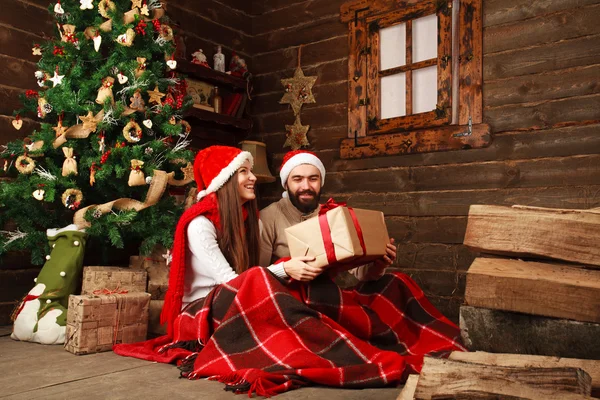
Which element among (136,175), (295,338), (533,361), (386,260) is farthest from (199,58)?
(533,361)

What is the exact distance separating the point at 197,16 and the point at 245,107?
86 cm

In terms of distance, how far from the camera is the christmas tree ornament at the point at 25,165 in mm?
3072

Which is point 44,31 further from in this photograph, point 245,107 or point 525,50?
point 525,50

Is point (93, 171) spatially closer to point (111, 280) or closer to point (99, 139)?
point (99, 139)

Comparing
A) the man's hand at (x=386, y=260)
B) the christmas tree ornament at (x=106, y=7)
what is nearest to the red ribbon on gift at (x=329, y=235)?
the man's hand at (x=386, y=260)

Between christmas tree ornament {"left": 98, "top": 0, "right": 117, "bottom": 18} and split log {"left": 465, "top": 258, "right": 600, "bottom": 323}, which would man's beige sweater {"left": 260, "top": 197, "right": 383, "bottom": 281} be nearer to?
christmas tree ornament {"left": 98, "top": 0, "right": 117, "bottom": 18}

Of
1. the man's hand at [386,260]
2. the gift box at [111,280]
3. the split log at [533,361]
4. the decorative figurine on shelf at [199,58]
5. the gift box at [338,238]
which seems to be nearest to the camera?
the split log at [533,361]

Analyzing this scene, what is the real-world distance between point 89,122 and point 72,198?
442mm

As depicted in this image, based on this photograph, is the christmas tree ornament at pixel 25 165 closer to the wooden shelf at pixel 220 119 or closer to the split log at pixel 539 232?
the wooden shelf at pixel 220 119

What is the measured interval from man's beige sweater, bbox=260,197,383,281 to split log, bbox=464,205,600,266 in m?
1.56

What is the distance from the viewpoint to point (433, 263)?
3848 millimetres

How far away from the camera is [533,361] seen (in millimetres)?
1373

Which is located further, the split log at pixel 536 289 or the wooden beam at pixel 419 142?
the wooden beam at pixel 419 142

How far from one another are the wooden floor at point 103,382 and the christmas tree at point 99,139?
2.51 feet
